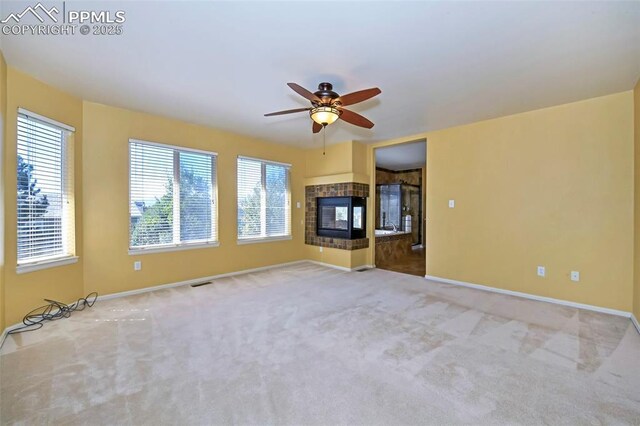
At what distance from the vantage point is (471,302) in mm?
3564

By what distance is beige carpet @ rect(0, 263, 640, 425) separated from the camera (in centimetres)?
163

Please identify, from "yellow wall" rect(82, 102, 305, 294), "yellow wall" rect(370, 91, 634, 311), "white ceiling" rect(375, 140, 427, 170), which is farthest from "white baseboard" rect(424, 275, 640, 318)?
"yellow wall" rect(82, 102, 305, 294)

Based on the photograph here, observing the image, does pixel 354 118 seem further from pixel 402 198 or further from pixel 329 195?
pixel 402 198

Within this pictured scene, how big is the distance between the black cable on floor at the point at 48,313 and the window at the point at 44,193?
474 mm

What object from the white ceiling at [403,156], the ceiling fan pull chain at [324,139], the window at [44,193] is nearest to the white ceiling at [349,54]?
the window at [44,193]

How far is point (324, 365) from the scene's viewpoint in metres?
2.10

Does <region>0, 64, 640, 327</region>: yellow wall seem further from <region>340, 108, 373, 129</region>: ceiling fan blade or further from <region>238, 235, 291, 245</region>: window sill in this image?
<region>340, 108, 373, 129</region>: ceiling fan blade

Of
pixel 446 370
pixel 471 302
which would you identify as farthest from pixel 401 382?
pixel 471 302

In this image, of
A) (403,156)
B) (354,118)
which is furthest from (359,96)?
(403,156)

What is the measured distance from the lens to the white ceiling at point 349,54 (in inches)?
74.5

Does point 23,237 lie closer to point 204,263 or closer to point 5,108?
point 5,108

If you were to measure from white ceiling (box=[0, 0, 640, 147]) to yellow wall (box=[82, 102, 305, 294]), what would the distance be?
1.27ft

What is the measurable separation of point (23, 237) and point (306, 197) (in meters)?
4.41

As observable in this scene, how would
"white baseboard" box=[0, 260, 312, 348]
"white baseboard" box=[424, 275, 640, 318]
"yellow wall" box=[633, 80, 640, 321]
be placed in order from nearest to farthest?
"white baseboard" box=[0, 260, 312, 348] → "yellow wall" box=[633, 80, 640, 321] → "white baseboard" box=[424, 275, 640, 318]
